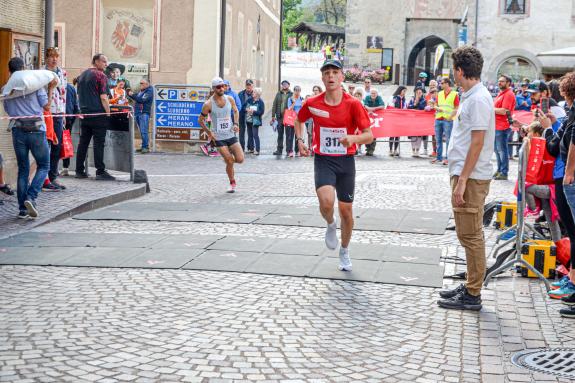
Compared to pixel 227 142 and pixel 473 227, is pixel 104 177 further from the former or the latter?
pixel 473 227

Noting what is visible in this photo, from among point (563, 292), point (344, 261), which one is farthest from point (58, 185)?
point (563, 292)

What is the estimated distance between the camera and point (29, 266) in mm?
8773

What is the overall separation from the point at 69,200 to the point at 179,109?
10.9 metres

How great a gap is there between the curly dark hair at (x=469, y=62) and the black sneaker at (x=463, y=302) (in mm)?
1679

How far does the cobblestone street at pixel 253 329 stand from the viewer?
18.2 ft

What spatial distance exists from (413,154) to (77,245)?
622 inches

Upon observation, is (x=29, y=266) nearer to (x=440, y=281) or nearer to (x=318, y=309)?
(x=318, y=309)

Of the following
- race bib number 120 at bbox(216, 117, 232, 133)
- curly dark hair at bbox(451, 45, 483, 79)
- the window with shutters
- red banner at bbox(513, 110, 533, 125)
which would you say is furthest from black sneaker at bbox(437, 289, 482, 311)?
the window with shutters

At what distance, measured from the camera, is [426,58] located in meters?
78.4

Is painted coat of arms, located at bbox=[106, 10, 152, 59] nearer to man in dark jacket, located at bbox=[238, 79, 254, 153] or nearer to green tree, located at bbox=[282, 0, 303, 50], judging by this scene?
man in dark jacket, located at bbox=[238, 79, 254, 153]

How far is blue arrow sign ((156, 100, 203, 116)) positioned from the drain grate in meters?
18.3

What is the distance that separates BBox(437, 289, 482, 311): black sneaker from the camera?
291 inches

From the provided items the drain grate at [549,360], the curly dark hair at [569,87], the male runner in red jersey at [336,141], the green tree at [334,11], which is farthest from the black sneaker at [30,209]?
the green tree at [334,11]

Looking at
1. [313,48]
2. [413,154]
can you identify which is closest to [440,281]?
[413,154]
